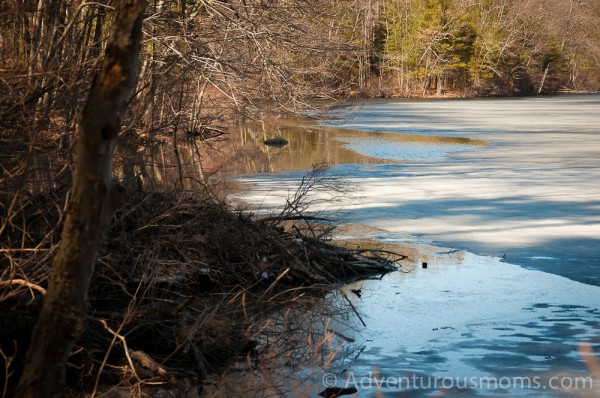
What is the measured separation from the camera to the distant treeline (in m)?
76.6

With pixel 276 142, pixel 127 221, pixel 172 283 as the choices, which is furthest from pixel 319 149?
pixel 172 283

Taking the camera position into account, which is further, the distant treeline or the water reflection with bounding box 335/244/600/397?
the distant treeline

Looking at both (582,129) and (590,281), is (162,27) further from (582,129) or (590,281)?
(582,129)

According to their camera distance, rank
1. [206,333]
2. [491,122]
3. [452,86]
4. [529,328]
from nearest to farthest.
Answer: [206,333]
[529,328]
[491,122]
[452,86]

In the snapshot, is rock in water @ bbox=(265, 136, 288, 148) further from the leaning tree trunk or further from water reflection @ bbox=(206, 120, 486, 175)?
the leaning tree trunk

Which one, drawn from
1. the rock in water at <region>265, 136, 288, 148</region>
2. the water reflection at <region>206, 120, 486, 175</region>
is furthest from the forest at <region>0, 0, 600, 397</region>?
the rock in water at <region>265, 136, 288, 148</region>

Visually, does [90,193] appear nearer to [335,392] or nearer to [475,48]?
[335,392]

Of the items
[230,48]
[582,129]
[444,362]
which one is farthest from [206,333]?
[582,129]

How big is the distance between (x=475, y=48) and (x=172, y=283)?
75.3m

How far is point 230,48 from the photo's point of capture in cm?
1636

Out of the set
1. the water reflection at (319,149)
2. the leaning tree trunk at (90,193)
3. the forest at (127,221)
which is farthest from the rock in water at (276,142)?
the leaning tree trunk at (90,193)

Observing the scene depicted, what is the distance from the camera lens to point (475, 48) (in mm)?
79625

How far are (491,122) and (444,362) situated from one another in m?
31.0

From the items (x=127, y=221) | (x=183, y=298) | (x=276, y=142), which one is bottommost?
(x=276, y=142)
